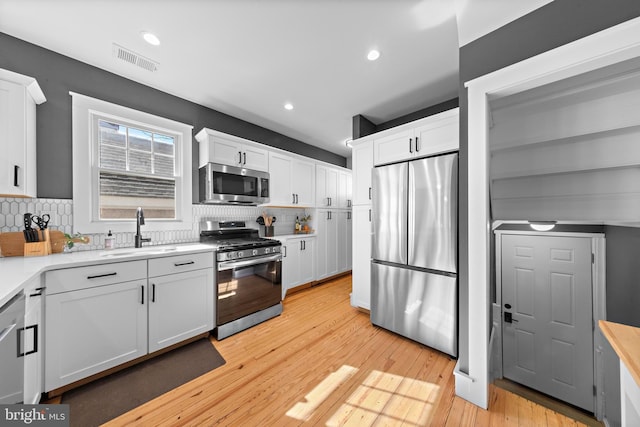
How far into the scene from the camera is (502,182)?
1.91 metres

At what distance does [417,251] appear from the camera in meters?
2.21

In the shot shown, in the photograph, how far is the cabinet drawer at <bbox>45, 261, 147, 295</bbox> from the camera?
150 cm

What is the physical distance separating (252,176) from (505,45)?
110 inches

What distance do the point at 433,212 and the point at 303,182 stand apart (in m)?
2.26

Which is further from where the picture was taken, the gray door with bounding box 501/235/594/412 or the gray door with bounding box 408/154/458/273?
the gray door with bounding box 408/154/458/273

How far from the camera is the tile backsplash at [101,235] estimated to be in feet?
5.98

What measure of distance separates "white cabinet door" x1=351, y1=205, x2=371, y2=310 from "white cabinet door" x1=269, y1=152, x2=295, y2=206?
1.18m

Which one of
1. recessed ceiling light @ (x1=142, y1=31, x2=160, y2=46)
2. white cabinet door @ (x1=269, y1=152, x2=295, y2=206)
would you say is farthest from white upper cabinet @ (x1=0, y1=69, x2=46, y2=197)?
white cabinet door @ (x1=269, y1=152, x2=295, y2=206)

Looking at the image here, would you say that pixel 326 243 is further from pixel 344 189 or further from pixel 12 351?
pixel 12 351

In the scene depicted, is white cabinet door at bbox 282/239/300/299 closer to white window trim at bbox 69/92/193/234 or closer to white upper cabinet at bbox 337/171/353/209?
white upper cabinet at bbox 337/171/353/209

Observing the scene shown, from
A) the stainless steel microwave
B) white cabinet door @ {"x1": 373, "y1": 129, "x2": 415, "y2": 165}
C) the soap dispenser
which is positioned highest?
white cabinet door @ {"x1": 373, "y1": 129, "x2": 415, "y2": 165}

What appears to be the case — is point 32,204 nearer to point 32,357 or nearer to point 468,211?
point 32,357

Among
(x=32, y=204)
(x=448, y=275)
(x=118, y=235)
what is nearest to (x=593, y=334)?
(x=448, y=275)

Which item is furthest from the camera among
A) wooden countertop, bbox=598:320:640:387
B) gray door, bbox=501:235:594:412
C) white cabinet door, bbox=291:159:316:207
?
white cabinet door, bbox=291:159:316:207
